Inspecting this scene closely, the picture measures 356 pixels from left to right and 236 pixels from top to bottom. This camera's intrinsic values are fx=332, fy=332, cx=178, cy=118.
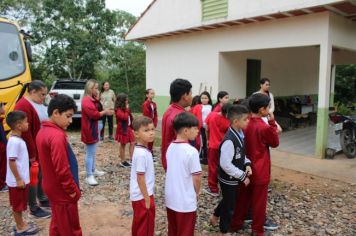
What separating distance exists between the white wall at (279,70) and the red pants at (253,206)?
19.9 feet

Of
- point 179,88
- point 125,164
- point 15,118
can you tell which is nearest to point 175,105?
point 179,88

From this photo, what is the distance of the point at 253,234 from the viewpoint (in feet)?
11.9

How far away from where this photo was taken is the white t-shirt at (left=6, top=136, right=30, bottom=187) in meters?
3.61

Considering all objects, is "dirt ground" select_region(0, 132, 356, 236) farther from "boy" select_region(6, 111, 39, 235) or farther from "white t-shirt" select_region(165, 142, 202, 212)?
"white t-shirt" select_region(165, 142, 202, 212)

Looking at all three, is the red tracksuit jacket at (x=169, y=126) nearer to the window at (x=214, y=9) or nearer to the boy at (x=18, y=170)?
the boy at (x=18, y=170)

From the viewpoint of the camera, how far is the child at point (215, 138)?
4.81 meters

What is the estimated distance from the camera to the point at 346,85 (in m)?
19.0

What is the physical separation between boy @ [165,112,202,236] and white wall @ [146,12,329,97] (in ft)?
18.2

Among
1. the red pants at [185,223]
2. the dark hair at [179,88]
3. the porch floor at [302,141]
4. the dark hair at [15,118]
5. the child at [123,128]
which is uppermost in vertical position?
the dark hair at [179,88]

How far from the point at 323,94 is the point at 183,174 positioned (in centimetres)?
539

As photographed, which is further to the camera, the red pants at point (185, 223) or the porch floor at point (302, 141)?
the porch floor at point (302, 141)

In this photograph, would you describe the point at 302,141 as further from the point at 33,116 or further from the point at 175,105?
the point at 33,116

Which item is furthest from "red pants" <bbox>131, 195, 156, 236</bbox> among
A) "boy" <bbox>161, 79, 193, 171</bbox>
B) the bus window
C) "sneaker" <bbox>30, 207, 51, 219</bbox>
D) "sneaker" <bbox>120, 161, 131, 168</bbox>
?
the bus window

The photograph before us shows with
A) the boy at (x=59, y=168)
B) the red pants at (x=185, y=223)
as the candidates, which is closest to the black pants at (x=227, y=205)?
the red pants at (x=185, y=223)
